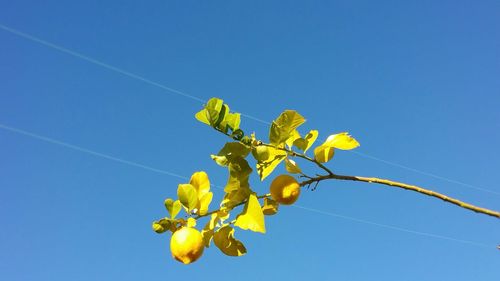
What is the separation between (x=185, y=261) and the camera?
0.59 metres

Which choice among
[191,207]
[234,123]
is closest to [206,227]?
[191,207]

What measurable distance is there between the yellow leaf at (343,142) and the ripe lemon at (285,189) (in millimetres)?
81

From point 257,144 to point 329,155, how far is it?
4.4 inches

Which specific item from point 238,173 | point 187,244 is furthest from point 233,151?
point 187,244

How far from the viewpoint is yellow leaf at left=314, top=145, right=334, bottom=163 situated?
0.62 metres

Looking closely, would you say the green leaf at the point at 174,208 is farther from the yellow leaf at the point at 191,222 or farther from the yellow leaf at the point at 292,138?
the yellow leaf at the point at 292,138

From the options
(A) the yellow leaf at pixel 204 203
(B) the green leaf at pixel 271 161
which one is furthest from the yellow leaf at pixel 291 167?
(A) the yellow leaf at pixel 204 203

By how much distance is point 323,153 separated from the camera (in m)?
0.63

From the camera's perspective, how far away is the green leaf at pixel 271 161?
62 cm

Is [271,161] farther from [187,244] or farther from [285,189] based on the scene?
[187,244]

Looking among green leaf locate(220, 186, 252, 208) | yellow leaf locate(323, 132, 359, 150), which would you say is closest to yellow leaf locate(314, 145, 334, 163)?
yellow leaf locate(323, 132, 359, 150)

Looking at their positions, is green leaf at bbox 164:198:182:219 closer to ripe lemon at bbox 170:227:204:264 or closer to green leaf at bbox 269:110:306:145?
ripe lemon at bbox 170:227:204:264

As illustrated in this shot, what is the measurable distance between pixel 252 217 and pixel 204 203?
0.09m

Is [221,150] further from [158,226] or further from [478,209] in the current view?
[478,209]
